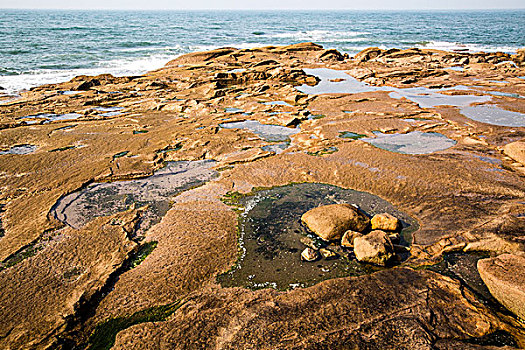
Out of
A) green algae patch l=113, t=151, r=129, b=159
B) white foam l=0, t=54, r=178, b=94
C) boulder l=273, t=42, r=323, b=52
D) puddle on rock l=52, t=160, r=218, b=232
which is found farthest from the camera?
boulder l=273, t=42, r=323, b=52

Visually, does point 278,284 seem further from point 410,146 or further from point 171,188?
point 410,146

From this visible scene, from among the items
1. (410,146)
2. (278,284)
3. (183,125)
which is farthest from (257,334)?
(183,125)

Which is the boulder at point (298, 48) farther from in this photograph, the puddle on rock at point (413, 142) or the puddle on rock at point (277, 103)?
the puddle on rock at point (413, 142)

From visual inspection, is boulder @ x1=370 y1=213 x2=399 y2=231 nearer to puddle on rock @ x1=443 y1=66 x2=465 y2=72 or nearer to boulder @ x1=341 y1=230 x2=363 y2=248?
boulder @ x1=341 y1=230 x2=363 y2=248

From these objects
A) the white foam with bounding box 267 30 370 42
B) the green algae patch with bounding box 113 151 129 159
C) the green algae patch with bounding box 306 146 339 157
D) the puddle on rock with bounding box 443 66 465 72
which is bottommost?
the green algae patch with bounding box 113 151 129 159

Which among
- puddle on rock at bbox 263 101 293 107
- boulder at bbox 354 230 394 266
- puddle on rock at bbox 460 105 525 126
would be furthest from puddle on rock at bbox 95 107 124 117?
puddle on rock at bbox 460 105 525 126

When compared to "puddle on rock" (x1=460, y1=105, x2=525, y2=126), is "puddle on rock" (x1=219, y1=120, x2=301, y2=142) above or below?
below
